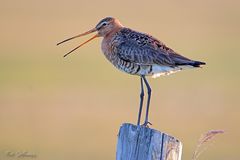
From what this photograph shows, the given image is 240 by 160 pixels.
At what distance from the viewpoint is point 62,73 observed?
2348 cm

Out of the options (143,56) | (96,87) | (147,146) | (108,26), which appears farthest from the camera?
(96,87)

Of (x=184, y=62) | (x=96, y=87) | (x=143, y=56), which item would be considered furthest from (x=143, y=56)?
(x=96, y=87)

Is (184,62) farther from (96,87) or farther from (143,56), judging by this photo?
(96,87)

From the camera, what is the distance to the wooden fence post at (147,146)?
7.79 m

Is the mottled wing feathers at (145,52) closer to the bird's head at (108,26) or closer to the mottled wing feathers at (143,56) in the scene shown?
the mottled wing feathers at (143,56)

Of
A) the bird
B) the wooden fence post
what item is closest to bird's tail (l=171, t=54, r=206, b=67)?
the bird

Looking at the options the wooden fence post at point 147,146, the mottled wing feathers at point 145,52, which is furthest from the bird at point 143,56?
the wooden fence post at point 147,146

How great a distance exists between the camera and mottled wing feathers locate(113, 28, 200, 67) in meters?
11.1

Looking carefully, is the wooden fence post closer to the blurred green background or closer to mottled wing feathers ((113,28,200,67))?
mottled wing feathers ((113,28,200,67))

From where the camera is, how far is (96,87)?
2222 cm

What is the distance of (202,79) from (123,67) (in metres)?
12.0

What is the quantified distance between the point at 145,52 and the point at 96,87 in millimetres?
11093

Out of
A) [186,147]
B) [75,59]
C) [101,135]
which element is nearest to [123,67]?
[186,147]

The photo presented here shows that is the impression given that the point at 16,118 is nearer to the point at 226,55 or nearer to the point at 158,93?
the point at 158,93
